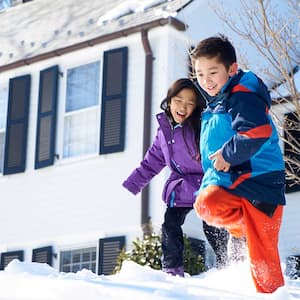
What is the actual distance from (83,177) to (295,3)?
165 inches

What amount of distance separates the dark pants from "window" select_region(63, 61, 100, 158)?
6.99 meters

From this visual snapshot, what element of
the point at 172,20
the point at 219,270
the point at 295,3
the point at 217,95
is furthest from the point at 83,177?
the point at 217,95

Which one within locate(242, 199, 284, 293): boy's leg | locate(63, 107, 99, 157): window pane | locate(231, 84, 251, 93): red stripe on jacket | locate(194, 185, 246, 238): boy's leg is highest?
locate(63, 107, 99, 157): window pane

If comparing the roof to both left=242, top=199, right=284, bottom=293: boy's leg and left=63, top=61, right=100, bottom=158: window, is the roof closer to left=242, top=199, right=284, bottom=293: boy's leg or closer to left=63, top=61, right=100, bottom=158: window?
left=63, top=61, right=100, bottom=158: window

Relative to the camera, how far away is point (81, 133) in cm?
1289

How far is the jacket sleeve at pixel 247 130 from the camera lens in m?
4.08

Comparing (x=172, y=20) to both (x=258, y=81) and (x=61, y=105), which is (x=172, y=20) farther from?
(x=258, y=81)

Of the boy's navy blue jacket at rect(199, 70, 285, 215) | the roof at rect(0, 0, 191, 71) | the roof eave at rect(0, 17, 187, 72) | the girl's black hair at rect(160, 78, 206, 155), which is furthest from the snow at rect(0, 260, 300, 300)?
the roof at rect(0, 0, 191, 71)

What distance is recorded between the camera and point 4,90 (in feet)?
46.4

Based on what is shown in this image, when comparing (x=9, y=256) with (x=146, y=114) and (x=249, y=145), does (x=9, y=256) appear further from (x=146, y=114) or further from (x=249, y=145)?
(x=249, y=145)

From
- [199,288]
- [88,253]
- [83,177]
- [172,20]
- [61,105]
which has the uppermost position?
[172,20]

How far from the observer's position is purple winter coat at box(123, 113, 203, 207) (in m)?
5.45

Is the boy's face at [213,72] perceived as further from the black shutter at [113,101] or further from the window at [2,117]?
the window at [2,117]

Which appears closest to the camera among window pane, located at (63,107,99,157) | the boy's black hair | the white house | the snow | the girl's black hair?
the snow
